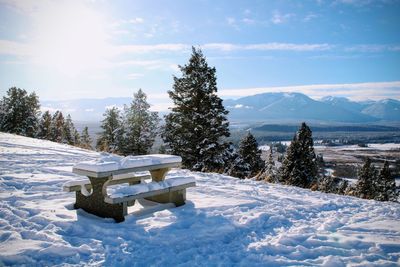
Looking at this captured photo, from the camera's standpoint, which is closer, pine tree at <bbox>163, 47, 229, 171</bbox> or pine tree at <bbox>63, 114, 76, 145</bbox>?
pine tree at <bbox>163, 47, 229, 171</bbox>

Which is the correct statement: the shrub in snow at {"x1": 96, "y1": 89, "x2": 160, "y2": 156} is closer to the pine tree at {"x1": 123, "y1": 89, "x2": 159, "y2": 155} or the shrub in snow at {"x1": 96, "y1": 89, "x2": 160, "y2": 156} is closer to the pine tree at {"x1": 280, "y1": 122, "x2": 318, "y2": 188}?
the pine tree at {"x1": 123, "y1": 89, "x2": 159, "y2": 155}

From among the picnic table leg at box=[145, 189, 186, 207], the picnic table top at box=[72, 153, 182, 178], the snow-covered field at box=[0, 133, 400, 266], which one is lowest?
the snow-covered field at box=[0, 133, 400, 266]

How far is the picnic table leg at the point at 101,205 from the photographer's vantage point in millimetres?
5371

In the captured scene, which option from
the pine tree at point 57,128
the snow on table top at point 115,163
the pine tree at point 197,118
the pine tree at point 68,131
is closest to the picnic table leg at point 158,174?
the snow on table top at point 115,163

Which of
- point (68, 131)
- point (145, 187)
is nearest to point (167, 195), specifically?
point (145, 187)

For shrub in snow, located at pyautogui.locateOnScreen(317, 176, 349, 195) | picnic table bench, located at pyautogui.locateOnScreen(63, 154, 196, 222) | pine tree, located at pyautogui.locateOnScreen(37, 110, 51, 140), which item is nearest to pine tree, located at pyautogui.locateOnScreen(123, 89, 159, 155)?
shrub in snow, located at pyautogui.locateOnScreen(317, 176, 349, 195)

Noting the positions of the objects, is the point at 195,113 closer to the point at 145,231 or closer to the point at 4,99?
the point at 145,231

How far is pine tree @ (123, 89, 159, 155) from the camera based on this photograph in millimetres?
37500

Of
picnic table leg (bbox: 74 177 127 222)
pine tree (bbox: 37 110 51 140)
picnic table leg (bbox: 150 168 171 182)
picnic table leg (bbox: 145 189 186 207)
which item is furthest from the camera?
pine tree (bbox: 37 110 51 140)

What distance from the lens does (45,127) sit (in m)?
60.9

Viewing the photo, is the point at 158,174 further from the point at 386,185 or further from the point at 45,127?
the point at 45,127

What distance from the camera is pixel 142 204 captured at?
661 centimetres

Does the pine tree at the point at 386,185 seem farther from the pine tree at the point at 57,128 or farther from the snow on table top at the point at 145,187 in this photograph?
the pine tree at the point at 57,128

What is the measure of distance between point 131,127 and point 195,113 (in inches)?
639
